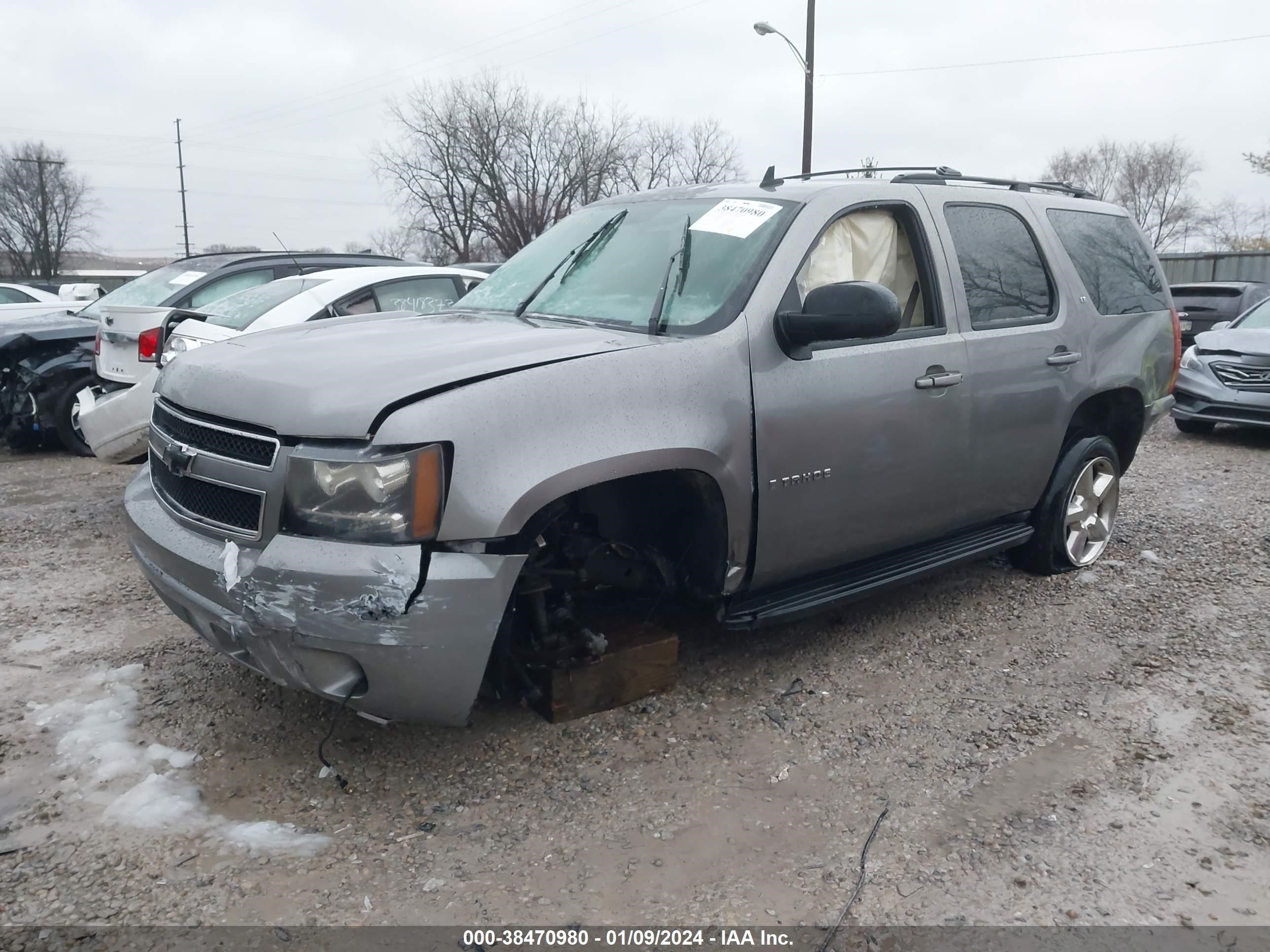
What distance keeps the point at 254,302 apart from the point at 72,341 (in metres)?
2.63

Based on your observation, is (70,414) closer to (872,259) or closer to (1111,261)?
(872,259)

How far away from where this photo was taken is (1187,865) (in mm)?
2662

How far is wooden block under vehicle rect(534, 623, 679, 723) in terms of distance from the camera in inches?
130

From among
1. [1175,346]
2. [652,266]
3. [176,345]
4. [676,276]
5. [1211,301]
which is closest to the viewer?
[676,276]

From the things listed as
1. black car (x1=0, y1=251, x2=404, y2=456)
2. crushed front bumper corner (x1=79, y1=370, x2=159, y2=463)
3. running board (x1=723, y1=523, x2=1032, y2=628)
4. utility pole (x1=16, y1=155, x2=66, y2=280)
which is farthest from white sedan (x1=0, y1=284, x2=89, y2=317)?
utility pole (x1=16, y1=155, x2=66, y2=280)

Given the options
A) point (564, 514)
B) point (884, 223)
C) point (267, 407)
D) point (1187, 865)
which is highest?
point (884, 223)

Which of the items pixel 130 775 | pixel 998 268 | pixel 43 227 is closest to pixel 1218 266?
pixel 998 268

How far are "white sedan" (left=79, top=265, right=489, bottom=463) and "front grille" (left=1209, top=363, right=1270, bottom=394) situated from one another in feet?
23.9

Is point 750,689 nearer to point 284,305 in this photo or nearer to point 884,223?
point 884,223

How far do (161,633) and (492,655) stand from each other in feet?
6.34

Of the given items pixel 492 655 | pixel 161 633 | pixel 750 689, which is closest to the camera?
pixel 492 655

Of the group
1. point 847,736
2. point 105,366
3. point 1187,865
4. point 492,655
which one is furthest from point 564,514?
point 105,366

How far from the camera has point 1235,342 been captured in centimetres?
931

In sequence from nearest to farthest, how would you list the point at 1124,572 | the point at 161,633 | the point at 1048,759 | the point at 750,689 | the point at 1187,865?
1. the point at 1187,865
2. the point at 1048,759
3. the point at 750,689
4. the point at 161,633
5. the point at 1124,572
